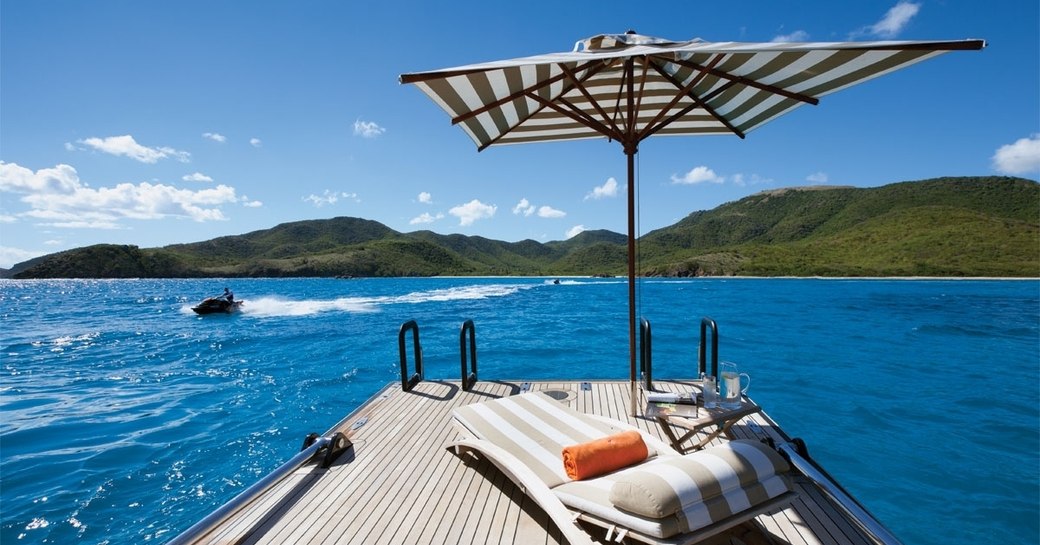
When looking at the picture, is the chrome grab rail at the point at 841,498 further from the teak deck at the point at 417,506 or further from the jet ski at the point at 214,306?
the jet ski at the point at 214,306

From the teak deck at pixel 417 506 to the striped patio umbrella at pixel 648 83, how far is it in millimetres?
1818

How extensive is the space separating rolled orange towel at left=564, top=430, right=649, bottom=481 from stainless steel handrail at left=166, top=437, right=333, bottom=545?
1.95 metres

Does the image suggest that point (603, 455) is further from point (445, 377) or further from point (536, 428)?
point (445, 377)

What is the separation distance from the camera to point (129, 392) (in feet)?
38.7

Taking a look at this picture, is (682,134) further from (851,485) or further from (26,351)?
(26,351)

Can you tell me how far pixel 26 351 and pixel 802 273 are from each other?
75.6m

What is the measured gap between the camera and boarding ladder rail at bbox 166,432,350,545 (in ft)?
7.77

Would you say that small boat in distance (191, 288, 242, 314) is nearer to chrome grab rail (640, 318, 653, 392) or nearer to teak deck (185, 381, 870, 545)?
teak deck (185, 381, 870, 545)

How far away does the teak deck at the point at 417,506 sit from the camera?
102 inches

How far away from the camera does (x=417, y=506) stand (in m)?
2.97

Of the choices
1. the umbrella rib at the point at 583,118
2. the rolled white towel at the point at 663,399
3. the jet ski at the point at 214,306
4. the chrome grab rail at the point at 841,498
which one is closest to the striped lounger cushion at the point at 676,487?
the chrome grab rail at the point at 841,498

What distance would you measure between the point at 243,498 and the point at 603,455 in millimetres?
2235

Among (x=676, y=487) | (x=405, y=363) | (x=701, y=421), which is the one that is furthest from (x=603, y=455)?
(x=405, y=363)

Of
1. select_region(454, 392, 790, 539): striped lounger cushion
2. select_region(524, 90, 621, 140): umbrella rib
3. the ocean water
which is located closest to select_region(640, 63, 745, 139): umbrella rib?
select_region(524, 90, 621, 140): umbrella rib
